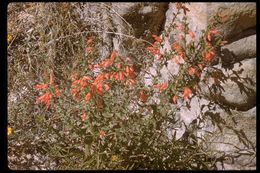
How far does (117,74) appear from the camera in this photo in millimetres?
3049

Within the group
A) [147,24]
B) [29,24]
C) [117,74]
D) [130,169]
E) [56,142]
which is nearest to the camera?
[117,74]

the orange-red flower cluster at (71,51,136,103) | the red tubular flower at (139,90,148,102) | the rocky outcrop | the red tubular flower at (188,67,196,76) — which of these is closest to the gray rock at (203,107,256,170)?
the rocky outcrop

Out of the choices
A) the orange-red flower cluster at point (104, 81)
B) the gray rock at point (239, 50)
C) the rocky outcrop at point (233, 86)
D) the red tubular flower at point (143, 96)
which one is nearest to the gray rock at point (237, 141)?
the rocky outcrop at point (233, 86)

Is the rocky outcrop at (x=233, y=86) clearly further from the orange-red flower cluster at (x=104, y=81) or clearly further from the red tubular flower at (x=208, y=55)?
the orange-red flower cluster at (x=104, y=81)

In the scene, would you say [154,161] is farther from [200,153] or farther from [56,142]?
[56,142]

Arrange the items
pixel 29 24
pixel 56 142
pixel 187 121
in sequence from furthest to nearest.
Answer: pixel 29 24, pixel 187 121, pixel 56 142

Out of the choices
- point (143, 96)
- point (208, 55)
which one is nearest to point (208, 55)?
point (208, 55)

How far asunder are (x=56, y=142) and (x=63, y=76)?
82 centimetres

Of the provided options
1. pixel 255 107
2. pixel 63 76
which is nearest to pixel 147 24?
pixel 63 76

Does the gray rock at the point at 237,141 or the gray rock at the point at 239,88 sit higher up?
the gray rock at the point at 239,88

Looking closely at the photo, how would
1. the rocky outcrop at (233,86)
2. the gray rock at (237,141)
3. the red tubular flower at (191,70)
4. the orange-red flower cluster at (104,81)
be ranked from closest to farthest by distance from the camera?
the orange-red flower cluster at (104,81)
the red tubular flower at (191,70)
the rocky outcrop at (233,86)
the gray rock at (237,141)

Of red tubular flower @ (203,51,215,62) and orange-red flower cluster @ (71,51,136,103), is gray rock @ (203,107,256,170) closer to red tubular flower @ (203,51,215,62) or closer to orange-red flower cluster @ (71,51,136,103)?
red tubular flower @ (203,51,215,62)

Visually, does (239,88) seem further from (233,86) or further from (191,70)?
(191,70)

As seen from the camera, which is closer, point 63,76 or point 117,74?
point 117,74
